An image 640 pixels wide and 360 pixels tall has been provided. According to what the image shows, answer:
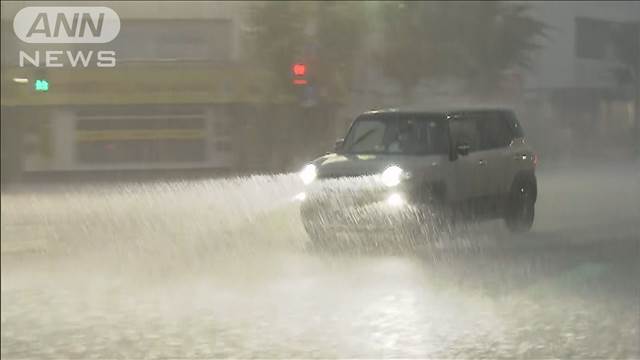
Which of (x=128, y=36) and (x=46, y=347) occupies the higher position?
(x=128, y=36)

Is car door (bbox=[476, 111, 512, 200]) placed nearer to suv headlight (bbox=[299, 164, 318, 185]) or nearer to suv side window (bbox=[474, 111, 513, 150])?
suv side window (bbox=[474, 111, 513, 150])

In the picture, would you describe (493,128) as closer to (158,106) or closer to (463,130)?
(463,130)

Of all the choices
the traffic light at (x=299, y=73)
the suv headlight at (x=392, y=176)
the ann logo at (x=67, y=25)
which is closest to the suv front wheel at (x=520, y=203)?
the suv headlight at (x=392, y=176)

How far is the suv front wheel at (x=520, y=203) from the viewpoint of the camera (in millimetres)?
4766

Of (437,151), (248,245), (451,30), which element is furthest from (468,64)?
(248,245)

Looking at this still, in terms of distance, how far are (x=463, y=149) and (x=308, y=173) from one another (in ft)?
2.93

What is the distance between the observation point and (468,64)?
15.2ft

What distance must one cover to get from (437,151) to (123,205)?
1.77 metres

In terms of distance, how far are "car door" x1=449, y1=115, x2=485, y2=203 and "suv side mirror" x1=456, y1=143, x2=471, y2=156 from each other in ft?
0.04

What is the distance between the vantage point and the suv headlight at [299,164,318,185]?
15.0ft

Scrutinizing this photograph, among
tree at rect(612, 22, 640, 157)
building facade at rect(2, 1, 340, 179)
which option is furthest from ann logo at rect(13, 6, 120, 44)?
tree at rect(612, 22, 640, 157)

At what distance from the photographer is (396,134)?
4.54m

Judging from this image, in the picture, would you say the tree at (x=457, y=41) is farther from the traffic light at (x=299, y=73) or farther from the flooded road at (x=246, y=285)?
the flooded road at (x=246, y=285)

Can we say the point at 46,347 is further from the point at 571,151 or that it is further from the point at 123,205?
the point at 571,151
